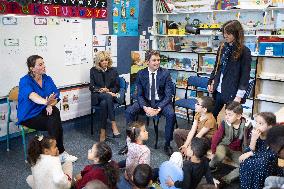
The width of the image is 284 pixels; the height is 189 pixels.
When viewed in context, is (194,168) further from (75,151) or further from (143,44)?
(143,44)

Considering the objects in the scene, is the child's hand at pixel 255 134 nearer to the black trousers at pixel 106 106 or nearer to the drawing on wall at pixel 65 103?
the black trousers at pixel 106 106

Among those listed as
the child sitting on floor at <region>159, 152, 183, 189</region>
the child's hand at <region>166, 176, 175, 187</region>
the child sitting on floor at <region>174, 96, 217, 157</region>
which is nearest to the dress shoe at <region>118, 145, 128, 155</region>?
the child sitting on floor at <region>174, 96, 217, 157</region>

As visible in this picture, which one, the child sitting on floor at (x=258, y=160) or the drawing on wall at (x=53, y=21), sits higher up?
the drawing on wall at (x=53, y=21)

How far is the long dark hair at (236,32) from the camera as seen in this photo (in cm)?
313

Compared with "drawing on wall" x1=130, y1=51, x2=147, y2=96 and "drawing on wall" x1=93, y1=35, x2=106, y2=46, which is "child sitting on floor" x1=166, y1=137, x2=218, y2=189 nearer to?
"drawing on wall" x1=93, y1=35, x2=106, y2=46

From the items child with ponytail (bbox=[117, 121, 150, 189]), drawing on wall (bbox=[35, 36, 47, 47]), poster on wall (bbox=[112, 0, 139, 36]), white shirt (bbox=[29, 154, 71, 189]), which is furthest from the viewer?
poster on wall (bbox=[112, 0, 139, 36])

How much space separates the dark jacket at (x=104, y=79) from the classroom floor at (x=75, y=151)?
64cm

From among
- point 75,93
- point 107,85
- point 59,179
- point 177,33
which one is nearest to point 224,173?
point 59,179

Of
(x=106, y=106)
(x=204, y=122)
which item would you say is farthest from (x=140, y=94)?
(x=204, y=122)

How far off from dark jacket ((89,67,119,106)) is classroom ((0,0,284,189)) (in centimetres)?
1

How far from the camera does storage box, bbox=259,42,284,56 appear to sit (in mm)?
4293

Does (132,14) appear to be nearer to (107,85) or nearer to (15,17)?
(107,85)

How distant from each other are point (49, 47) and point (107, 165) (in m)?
2.53

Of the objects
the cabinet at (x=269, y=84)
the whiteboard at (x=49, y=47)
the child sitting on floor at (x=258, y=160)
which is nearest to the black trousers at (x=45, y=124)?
the whiteboard at (x=49, y=47)
